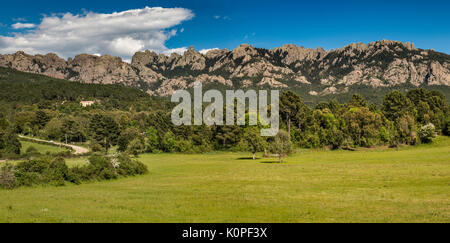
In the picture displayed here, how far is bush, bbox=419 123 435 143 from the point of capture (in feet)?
300

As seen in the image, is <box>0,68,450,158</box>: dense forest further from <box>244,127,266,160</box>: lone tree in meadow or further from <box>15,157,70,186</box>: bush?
<box>15,157,70,186</box>: bush

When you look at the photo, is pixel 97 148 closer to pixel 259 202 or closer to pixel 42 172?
pixel 42 172

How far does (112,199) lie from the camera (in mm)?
28188

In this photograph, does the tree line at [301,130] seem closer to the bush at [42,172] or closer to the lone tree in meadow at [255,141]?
the lone tree in meadow at [255,141]

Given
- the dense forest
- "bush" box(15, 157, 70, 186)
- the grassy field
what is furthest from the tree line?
"bush" box(15, 157, 70, 186)

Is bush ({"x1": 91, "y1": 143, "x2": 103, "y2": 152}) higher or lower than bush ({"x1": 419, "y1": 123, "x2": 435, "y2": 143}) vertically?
lower

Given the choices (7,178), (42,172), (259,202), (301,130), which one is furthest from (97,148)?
(259,202)

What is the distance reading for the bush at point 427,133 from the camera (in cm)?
9144

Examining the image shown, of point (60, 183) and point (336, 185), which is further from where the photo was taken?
point (60, 183)

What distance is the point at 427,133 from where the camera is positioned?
9131 cm
